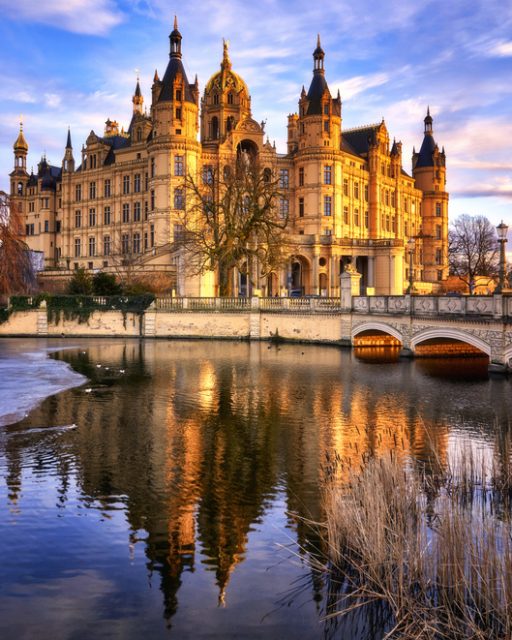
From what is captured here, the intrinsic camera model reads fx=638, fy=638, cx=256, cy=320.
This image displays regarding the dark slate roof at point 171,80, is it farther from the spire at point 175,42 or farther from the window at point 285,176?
the window at point 285,176

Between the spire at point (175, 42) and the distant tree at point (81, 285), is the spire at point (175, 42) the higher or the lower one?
the higher one

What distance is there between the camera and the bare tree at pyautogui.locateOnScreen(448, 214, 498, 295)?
283 ft

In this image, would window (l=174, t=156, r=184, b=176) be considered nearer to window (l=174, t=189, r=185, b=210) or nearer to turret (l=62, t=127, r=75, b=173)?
window (l=174, t=189, r=185, b=210)

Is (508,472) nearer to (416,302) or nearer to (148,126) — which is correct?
(416,302)

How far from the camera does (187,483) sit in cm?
1151

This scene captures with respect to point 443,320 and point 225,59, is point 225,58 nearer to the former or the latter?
point 225,59

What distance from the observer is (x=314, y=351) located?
3622 centimetres

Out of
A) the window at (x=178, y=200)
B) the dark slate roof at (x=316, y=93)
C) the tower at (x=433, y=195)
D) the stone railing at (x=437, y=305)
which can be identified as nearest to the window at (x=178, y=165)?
the window at (x=178, y=200)

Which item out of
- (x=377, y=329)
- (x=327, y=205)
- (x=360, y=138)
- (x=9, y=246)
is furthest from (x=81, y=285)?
(x=360, y=138)

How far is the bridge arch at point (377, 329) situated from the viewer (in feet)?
109

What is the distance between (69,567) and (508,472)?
691 centimetres

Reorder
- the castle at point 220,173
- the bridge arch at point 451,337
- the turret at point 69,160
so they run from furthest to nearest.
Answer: the turret at point 69,160
the castle at point 220,173
the bridge arch at point 451,337

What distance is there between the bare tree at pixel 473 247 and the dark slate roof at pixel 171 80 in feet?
135

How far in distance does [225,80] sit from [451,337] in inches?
2264
